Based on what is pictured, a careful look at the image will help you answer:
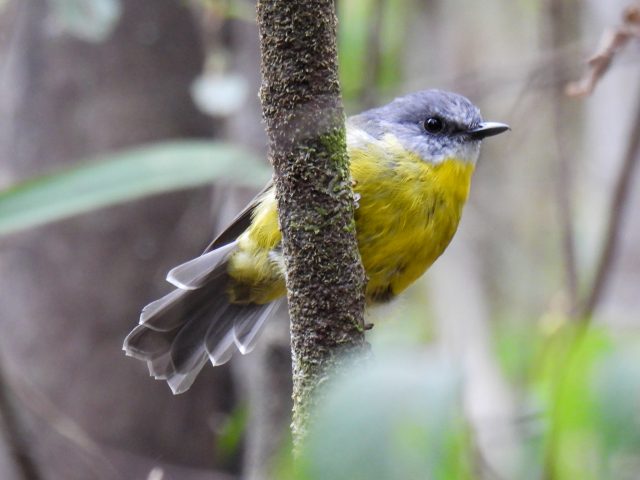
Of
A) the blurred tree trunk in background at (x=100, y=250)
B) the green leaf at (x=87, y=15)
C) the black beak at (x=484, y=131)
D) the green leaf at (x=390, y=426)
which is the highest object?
the green leaf at (x=87, y=15)

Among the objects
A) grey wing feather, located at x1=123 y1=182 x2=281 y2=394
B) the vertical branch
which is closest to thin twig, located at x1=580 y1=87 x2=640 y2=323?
the vertical branch

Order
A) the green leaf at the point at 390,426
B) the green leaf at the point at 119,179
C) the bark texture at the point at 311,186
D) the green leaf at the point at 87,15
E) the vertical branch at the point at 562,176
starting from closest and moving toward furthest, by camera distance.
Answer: the green leaf at the point at 390,426 < the bark texture at the point at 311,186 < the green leaf at the point at 119,179 < the green leaf at the point at 87,15 < the vertical branch at the point at 562,176

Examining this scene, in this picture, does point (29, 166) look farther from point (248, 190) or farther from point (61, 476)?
point (61, 476)

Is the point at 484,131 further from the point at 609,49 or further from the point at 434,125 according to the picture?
the point at 609,49

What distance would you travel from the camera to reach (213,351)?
10.8 feet

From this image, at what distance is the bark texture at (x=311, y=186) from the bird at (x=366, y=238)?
0.87 m

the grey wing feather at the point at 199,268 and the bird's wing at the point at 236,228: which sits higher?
the bird's wing at the point at 236,228

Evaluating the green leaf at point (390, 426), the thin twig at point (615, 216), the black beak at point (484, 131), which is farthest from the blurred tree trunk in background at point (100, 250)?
the green leaf at point (390, 426)

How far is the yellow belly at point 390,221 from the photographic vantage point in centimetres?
286

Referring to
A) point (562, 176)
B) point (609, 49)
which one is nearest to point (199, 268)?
point (609, 49)

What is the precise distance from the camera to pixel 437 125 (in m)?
3.25

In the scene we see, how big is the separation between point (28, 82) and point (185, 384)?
187 centimetres

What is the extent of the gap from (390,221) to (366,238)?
0.30ft

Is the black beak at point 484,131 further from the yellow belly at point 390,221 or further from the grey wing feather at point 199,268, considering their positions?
the grey wing feather at point 199,268
